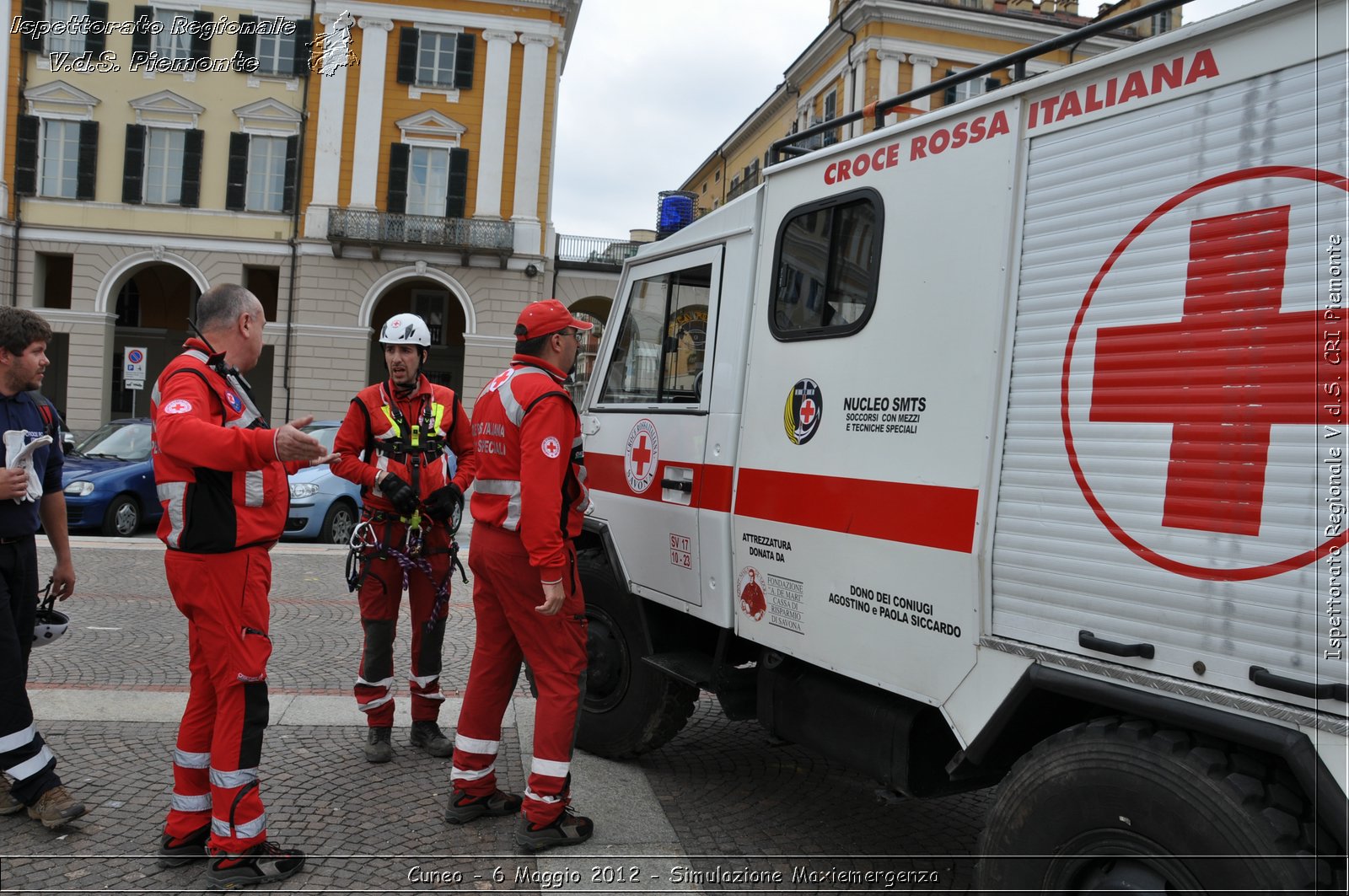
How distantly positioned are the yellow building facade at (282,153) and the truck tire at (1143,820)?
28.6m

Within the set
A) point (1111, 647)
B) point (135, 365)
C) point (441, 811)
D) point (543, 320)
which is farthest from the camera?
point (135, 365)

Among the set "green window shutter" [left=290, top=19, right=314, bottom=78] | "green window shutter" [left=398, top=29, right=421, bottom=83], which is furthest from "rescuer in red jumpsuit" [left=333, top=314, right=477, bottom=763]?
"green window shutter" [left=290, top=19, right=314, bottom=78]

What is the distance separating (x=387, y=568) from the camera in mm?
4863

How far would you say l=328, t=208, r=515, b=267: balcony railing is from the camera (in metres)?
29.4

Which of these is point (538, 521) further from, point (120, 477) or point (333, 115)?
point (333, 115)

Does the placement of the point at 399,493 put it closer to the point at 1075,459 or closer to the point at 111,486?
the point at 1075,459

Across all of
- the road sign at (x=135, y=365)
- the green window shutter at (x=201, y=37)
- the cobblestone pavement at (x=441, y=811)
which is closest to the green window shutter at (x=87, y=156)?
the green window shutter at (x=201, y=37)

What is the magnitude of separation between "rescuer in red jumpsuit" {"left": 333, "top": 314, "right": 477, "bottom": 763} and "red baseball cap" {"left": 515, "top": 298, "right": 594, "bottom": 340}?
3.36 ft

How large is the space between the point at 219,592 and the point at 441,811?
1393 mm

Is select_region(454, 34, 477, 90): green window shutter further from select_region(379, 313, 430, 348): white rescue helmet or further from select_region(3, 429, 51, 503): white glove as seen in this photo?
select_region(3, 429, 51, 503): white glove

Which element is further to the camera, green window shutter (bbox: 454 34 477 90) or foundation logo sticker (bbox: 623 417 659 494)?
green window shutter (bbox: 454 34 477 90)

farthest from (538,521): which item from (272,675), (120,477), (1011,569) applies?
(120,477)

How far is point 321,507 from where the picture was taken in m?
12.4

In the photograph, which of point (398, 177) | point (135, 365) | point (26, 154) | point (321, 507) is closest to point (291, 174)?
point (398, 177)
